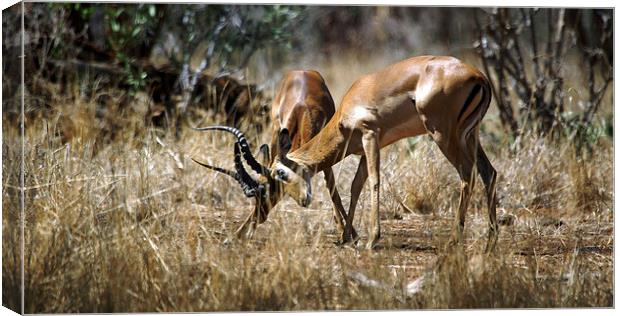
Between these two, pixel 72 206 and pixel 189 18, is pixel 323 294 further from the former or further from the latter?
pixel 189 18

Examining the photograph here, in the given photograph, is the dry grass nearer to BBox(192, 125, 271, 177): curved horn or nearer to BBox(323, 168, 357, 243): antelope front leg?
BBox(323, 168, 357, 243): antelope front leg

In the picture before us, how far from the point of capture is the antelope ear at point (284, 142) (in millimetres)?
8227

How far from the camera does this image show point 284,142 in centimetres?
824

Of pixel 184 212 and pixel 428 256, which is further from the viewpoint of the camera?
pixel 184 212

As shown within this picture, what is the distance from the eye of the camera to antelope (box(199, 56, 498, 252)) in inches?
306

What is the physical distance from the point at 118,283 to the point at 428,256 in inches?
83.0

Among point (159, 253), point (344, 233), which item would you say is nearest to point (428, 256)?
point (344, 233)

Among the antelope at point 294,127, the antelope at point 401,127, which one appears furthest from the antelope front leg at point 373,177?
the antelope at point 294,127

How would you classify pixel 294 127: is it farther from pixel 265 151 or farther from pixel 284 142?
pixel 265 151

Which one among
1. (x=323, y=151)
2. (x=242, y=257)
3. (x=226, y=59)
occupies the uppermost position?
(x=226, y=59)

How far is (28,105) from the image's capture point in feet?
35.8

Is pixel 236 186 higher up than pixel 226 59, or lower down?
lower down

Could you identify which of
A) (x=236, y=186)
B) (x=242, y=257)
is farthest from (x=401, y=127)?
(x=236, y=186)

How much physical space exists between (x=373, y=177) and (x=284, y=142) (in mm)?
686
